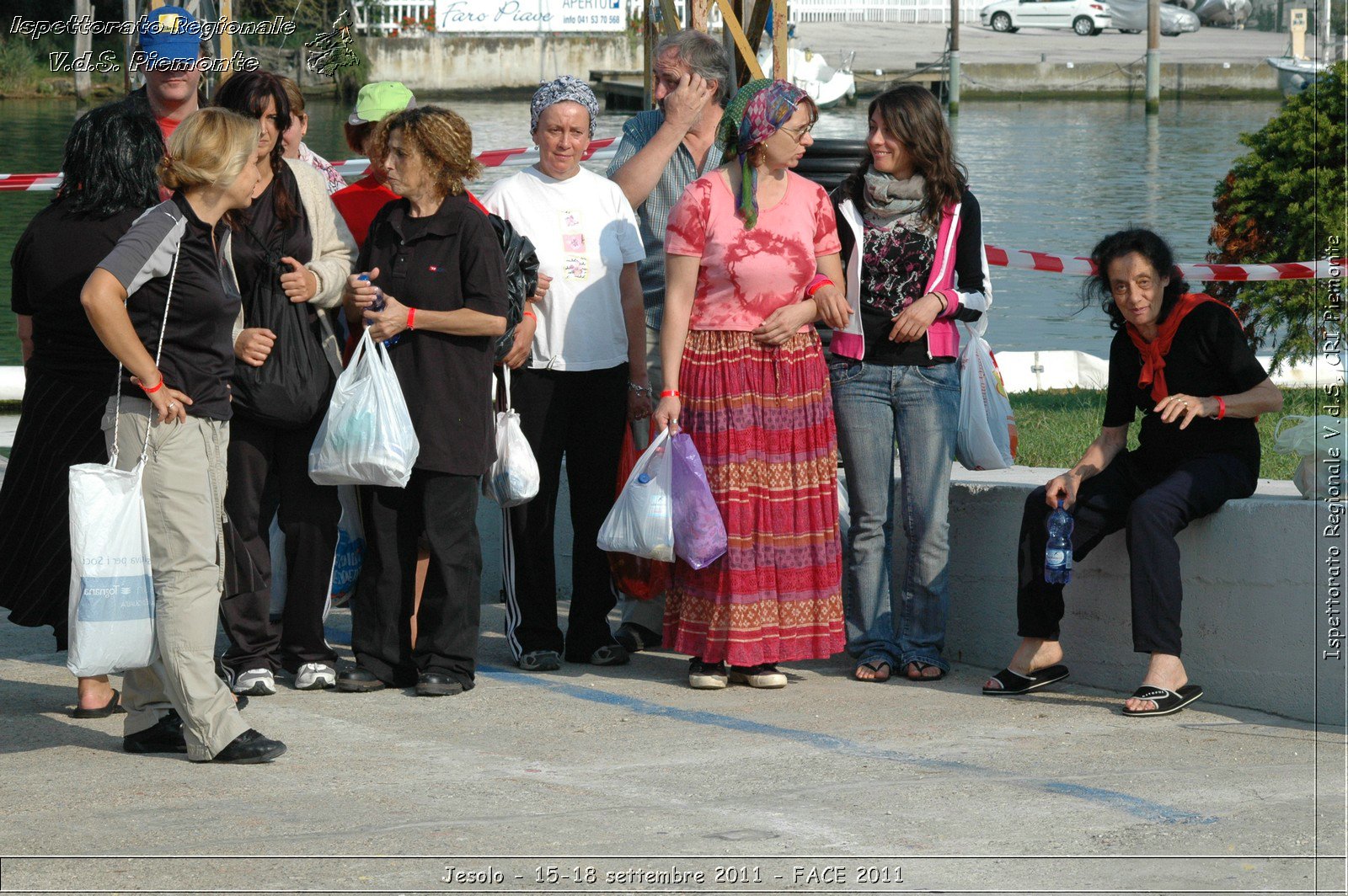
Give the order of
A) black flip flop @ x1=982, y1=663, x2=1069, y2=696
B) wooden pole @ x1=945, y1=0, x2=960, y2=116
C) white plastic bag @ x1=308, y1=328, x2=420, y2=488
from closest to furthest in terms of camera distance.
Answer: white plastic bag @ x1=308, y1=328, x2=420, y2=488
black flip flop @ x1=982, y1=663, x2=1069, y2=696
wooden pole @ x1=945, y1=0, x2=960, y2=116

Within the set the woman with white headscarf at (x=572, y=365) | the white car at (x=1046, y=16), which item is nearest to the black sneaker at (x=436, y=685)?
the woman with white headscarf at (x=572, y=365)

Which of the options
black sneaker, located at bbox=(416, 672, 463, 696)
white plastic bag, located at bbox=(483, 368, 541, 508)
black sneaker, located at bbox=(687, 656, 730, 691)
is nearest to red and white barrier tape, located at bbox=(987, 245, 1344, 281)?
black sneaker, located at bbox=(687, 656, 730, 691)

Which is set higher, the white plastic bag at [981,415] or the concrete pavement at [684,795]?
the white plastic bag at [981,415]

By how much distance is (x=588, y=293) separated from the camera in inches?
217

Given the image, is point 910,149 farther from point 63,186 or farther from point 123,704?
point 123,704

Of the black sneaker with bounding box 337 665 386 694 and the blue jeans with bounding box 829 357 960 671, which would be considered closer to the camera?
the black sneaker with bounding box 337 665 386 694

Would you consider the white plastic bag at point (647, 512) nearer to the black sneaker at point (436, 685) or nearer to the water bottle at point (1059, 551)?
the black sneaker at point (436, 685)

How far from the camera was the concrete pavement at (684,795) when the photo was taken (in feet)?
12.1

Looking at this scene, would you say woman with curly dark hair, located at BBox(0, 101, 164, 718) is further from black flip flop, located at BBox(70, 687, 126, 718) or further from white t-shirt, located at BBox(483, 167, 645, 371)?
white t-shirt, located at BBox(483, 167, 645, 371)

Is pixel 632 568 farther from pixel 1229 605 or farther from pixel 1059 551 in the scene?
pixel 1229 605

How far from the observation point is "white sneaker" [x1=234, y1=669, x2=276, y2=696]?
5.21 m

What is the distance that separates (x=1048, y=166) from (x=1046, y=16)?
91.3 feet

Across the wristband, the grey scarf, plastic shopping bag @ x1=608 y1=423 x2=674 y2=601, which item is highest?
the grey scarf

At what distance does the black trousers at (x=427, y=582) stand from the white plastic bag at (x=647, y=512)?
461 millimetres
